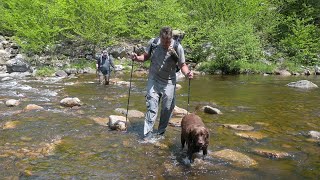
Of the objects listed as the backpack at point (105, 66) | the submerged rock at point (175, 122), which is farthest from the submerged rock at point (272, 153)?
the backpack at point (105, 66)

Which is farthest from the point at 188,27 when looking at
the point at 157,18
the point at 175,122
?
the point at 175,122

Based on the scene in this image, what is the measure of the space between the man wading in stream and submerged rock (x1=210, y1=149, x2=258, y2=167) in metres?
1.61

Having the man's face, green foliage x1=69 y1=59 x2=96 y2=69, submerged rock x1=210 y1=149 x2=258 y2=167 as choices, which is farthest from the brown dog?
green foliage x1=69 y1=59 x2=96 y2=69

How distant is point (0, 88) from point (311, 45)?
2991cm

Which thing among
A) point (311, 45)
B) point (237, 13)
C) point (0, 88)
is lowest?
point (0, 88)

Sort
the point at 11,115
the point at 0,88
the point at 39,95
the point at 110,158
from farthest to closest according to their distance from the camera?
1. the point at 0,88
2. the point at 39,95
3. the point at 11,115
4. the point at 110,158

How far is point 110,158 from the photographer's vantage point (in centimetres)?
665

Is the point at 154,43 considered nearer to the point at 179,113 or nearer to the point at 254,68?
the point at 179,113

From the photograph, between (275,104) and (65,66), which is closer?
(275,104)

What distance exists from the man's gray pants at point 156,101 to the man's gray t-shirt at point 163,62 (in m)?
0.14

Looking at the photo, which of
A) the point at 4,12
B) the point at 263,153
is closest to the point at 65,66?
the point at 4,12

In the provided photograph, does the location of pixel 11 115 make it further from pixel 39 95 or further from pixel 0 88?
pixel 0 88

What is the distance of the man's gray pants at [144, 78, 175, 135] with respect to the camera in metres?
7.84

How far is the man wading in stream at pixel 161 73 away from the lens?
25.4ft
